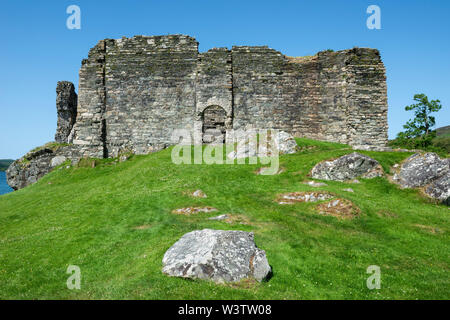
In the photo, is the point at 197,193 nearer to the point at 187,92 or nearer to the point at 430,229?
the point at 430,229

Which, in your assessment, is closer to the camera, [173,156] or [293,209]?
[293,209]

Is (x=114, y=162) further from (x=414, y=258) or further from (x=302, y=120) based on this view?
(x=414, y=258)

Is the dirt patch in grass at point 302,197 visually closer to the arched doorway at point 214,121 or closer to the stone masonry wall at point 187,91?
the stone masonry wall at point 187,91

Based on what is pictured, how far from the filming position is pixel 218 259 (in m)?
9.12

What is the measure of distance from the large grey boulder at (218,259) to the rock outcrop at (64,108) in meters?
33.3

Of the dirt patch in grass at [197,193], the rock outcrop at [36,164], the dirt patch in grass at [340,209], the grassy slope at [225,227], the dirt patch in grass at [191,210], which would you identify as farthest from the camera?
the rock outcrop at [36,164]

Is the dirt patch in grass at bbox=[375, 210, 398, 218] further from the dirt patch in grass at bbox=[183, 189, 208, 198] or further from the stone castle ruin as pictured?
the stone castle ruin

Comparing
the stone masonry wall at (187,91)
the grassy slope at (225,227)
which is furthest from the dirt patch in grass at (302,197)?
the stone masonry wall at (187,91)

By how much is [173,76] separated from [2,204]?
57.8 ft

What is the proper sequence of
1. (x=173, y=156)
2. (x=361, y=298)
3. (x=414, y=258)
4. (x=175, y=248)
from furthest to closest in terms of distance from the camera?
1. (x=173, y=156)
2. (x=414, y=258)
3. (x=175, y=248)
4. (x=361, y=298)

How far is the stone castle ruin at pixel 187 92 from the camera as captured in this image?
2947 cm
